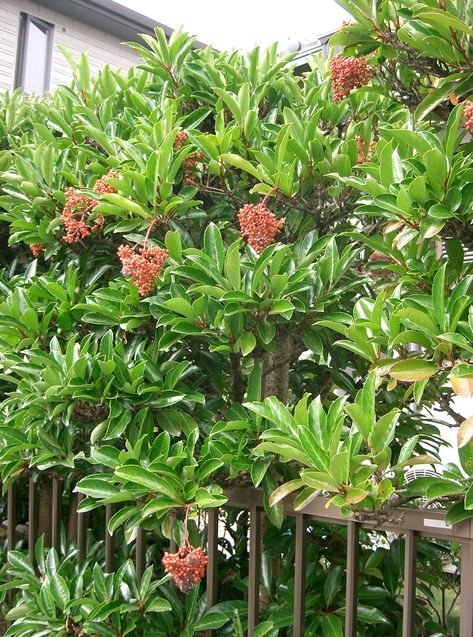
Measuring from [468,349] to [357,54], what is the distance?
101cm

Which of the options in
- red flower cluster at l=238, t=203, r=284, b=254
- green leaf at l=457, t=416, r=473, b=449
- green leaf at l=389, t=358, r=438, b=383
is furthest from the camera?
red flower cluster at l=238, t=203, r=284, b=254

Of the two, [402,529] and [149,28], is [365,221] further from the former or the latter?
[149,28]

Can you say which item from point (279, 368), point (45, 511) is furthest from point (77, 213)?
point (45, 511)

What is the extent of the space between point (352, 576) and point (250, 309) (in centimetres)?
74

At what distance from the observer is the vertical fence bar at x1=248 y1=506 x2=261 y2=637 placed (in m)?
2.09

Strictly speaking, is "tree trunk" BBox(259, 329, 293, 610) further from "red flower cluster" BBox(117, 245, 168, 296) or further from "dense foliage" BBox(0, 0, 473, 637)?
"red flower cluster" BBox(117, 245, 168, 296)

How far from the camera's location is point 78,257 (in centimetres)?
269

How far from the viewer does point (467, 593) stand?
1.57 meters

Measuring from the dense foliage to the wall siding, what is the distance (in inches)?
336

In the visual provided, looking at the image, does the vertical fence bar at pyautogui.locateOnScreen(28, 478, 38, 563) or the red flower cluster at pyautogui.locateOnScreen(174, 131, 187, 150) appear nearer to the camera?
the red flower cluster at pyautogui.locateOnScreen(174, 131, 187, 150)

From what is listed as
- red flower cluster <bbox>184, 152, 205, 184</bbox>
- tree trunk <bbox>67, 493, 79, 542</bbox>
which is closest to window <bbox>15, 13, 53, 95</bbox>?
tree trunk <bbox>67, 493, 79, 542</bbox>

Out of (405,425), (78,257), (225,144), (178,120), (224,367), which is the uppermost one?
(178,120)

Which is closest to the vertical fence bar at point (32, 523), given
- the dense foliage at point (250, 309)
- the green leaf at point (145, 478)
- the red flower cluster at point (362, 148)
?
the dense foliage at point (250, 309)

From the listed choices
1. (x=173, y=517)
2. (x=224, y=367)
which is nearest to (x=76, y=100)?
(x=224, y=367)
